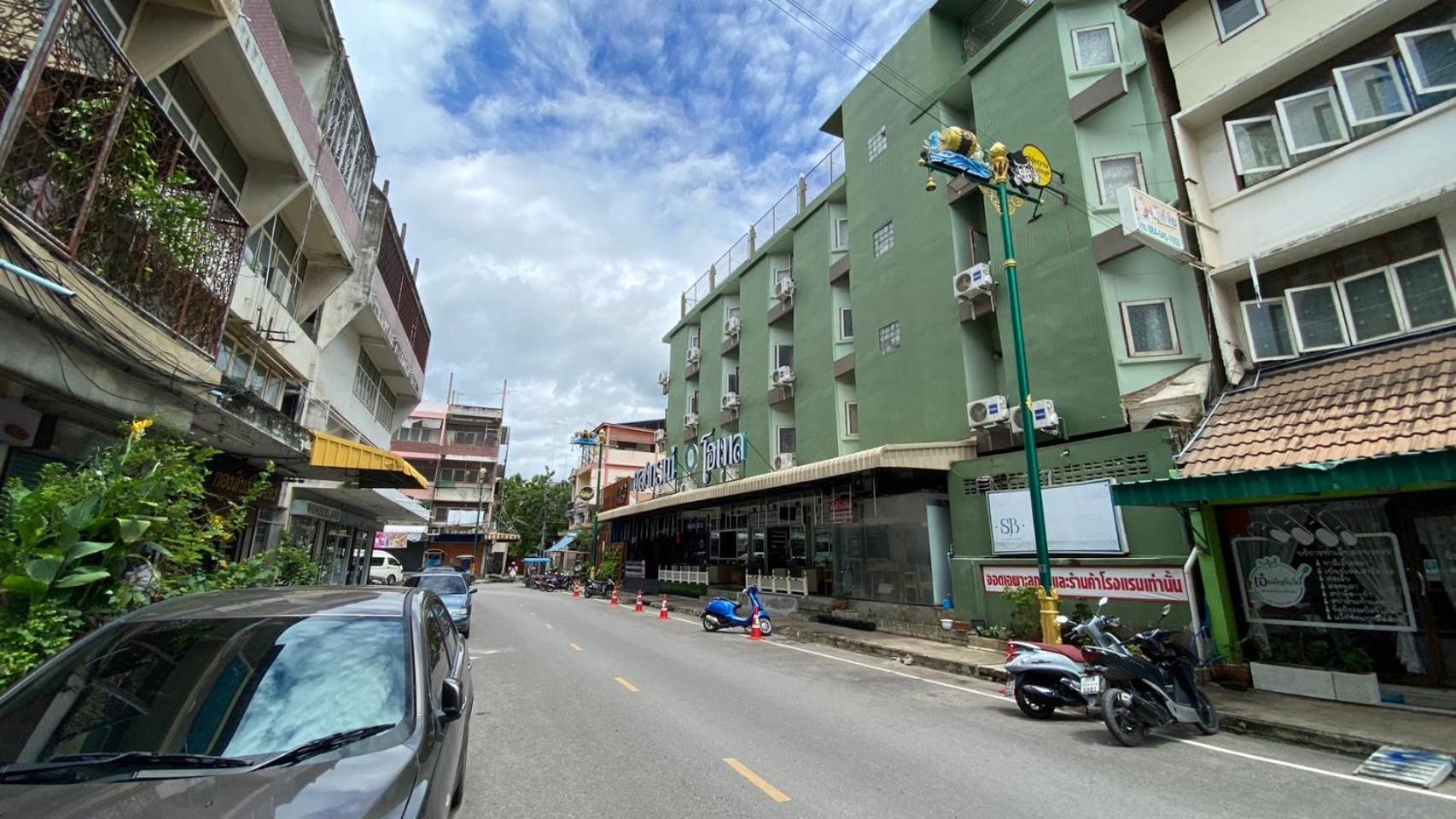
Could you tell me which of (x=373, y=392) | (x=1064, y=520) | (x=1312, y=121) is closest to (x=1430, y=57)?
(x=1312, y=121)

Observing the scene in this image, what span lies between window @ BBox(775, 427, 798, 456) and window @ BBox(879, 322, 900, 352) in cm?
676

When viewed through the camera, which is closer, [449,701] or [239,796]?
[239,796]

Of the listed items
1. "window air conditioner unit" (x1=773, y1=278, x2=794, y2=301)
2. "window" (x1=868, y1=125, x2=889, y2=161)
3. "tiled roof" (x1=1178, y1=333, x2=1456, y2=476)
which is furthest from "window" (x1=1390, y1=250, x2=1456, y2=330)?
"window air conditioner unit" (x1=773, y1=278, x2=794, y2=301)

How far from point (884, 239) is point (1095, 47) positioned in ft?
23.7

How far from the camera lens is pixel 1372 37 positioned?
9523 millimetres

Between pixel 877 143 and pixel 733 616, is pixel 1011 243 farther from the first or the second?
pixel 733 616

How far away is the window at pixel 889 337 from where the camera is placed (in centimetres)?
1938

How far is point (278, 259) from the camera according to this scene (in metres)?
15.7

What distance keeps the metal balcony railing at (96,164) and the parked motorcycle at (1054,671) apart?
11170 mm

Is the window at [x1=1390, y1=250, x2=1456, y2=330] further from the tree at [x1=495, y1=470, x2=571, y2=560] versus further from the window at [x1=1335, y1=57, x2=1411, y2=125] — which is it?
the tree at [x1=495, y1=470, x2=571, y2=560]

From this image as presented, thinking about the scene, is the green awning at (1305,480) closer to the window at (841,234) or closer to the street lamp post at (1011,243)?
the street lamp post at (1011,243)

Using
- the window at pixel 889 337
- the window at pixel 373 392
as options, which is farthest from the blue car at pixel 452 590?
the window at pixel 889 337

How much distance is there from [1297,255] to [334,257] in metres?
21.2

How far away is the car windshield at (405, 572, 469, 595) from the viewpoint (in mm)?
15849
